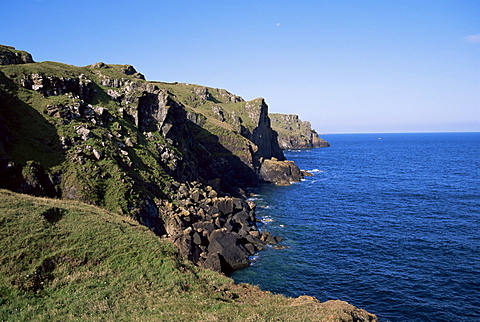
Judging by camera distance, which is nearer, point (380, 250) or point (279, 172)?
point (380, 250)

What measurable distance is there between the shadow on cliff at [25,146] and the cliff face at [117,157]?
139 mm

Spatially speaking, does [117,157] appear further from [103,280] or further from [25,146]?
[103,280]

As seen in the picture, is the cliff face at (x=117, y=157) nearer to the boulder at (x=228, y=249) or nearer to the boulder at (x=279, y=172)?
the boulder at (x=228, y=249)

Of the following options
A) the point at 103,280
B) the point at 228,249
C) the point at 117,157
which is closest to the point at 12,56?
the point at 117,157

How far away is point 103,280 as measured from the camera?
23.7m

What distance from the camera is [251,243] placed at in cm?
5094

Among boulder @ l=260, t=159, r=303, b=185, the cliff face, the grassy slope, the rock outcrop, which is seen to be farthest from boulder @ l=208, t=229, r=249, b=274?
boulder @ l=260, t=159, r=303, b=185

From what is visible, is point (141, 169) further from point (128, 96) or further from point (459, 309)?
point (459, 309)

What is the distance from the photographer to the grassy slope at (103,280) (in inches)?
761

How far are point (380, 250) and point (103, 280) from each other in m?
41.7

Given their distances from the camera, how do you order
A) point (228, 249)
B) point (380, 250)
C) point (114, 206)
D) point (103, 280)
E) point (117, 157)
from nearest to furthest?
point (103, 280) → point (228, 249) → point (114, 206) → point (380, 250) → point (117, 157)

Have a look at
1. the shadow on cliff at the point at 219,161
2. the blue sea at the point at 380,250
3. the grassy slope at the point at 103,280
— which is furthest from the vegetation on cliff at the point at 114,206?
the blue sea at the point at 380,250

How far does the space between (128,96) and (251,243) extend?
45779mm

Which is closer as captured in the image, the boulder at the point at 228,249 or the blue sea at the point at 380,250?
the blue sea at the point at 380,250
